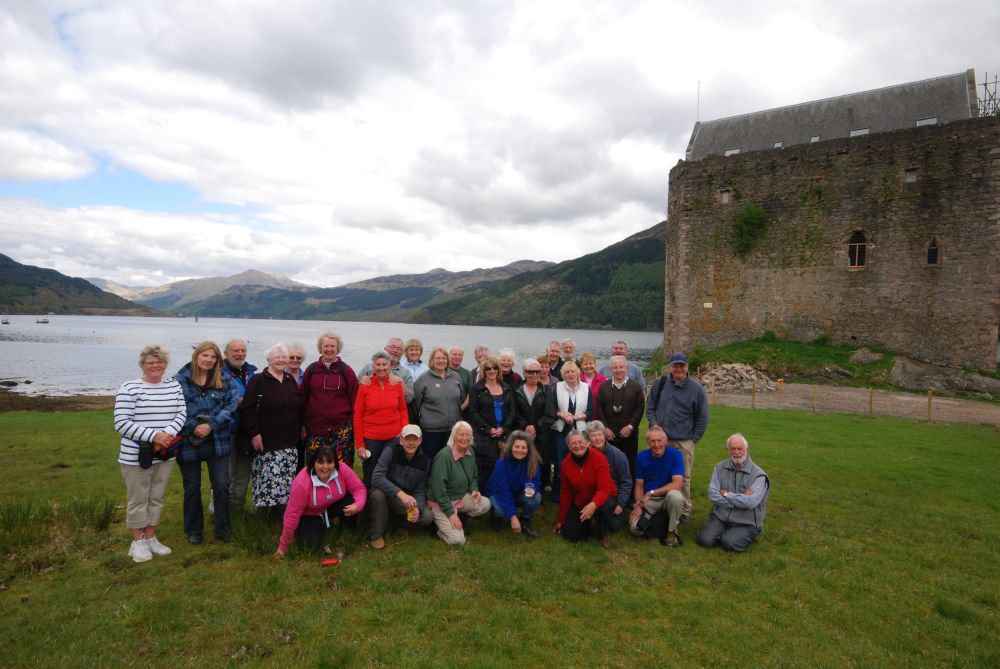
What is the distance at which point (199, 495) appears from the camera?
19.2ft

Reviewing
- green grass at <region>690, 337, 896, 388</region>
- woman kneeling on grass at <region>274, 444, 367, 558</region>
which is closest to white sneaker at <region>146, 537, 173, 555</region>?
woman kneeling on grass at <region>274, 444, 367, 558</region>

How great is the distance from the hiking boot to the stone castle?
66.2ft

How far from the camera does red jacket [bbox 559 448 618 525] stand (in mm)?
6062

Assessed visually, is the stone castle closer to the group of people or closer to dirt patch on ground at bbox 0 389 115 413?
the group of people

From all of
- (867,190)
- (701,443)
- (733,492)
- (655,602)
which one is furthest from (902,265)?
(655,602)

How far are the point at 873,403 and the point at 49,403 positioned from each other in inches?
1236

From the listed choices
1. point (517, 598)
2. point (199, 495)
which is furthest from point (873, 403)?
point (199, 495)

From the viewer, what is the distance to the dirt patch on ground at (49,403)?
2033 cm

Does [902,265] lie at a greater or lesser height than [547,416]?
greater

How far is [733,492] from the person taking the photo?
6246mm

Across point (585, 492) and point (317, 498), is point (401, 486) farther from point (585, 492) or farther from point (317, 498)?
point (585, 492)

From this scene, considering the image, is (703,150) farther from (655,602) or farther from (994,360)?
(655,602)

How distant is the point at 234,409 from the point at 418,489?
2.26 m

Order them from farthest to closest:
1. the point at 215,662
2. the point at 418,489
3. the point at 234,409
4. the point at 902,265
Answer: the point at 902,265, the point at 418,489, the point at 234,409, the point at 215,662
